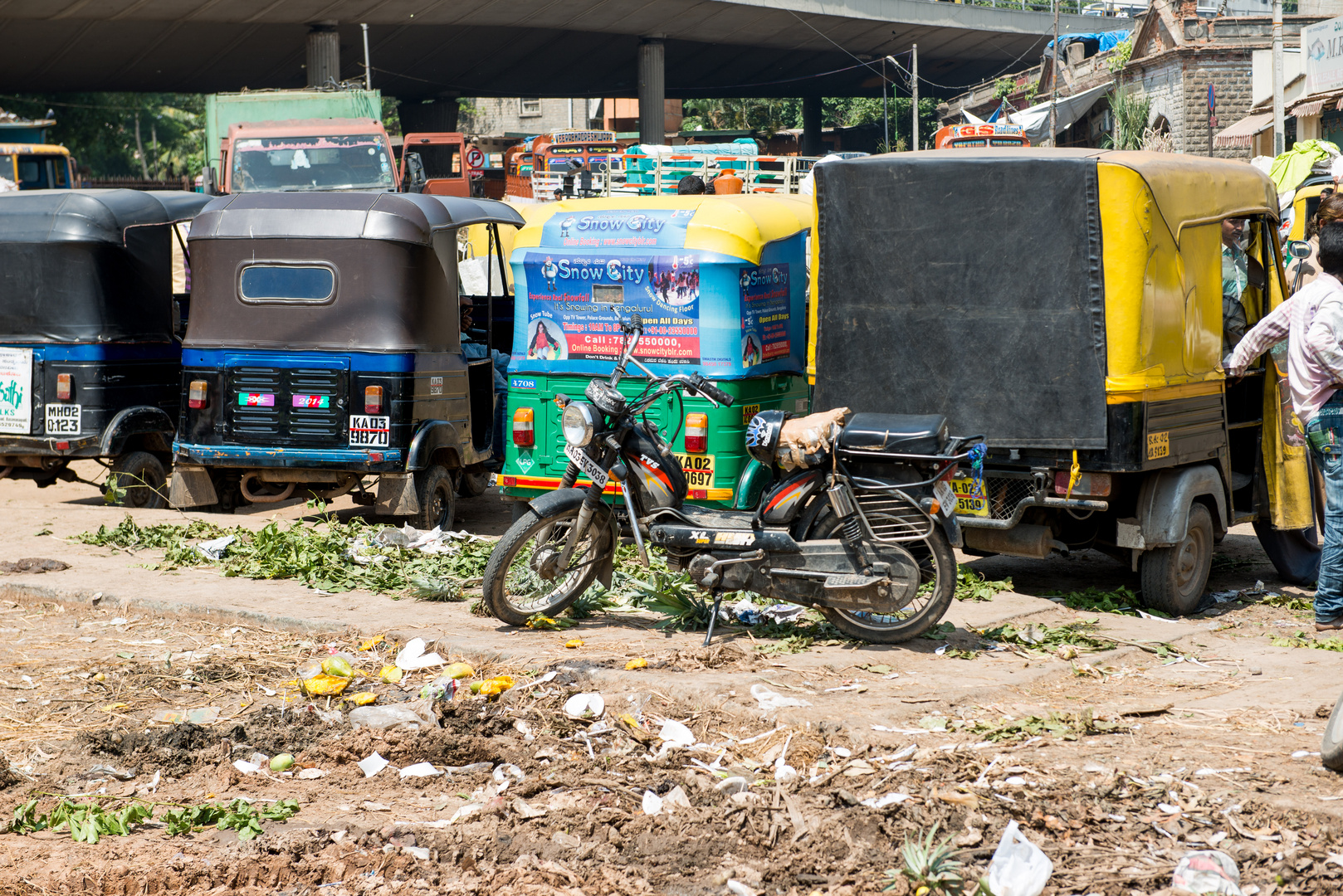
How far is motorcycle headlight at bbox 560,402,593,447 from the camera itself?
6.49 m

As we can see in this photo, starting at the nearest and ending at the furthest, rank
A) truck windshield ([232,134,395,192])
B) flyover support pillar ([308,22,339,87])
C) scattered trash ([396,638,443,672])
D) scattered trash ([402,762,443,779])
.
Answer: scattered trash ([402,762,443,779])
scattered trash ([396,638,443,672])
truck windshield ([232,134,395,192])
flyover support pillar ([308,22,339,87])

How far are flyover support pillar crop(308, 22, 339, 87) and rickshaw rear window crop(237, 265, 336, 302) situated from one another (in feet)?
105

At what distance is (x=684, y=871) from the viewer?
394cm

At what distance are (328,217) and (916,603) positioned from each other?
536cm

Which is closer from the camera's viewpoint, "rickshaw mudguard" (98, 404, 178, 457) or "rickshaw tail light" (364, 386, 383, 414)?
"rickshaw tail light" (364, 386, 383, 414)

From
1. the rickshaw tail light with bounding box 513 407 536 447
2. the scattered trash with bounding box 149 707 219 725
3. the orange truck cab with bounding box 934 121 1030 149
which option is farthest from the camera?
the orange truck cab with bounding box 934 121 1030 149

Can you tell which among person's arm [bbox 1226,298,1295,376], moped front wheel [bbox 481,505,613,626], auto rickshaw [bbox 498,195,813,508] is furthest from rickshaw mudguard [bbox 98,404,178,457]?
person's arm [bbox 1226,298,1295,376]

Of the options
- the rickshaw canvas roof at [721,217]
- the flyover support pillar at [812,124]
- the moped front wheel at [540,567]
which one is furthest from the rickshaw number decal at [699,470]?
the flyover support pillar at [812,124]

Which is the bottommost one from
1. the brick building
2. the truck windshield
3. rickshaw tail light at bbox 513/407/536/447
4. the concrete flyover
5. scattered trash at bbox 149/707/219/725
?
scattered trash at bbox 149/707/219/725

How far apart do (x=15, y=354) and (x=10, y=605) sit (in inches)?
128

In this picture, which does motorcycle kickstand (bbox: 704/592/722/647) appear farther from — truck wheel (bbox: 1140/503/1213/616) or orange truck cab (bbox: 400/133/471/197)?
orange truck cab (bbox: 400/133/471/197)

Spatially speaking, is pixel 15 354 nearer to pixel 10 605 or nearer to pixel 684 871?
pixel 10 605

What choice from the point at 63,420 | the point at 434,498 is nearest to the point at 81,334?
the point at 63,420

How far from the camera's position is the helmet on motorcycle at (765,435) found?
6.37 meters
